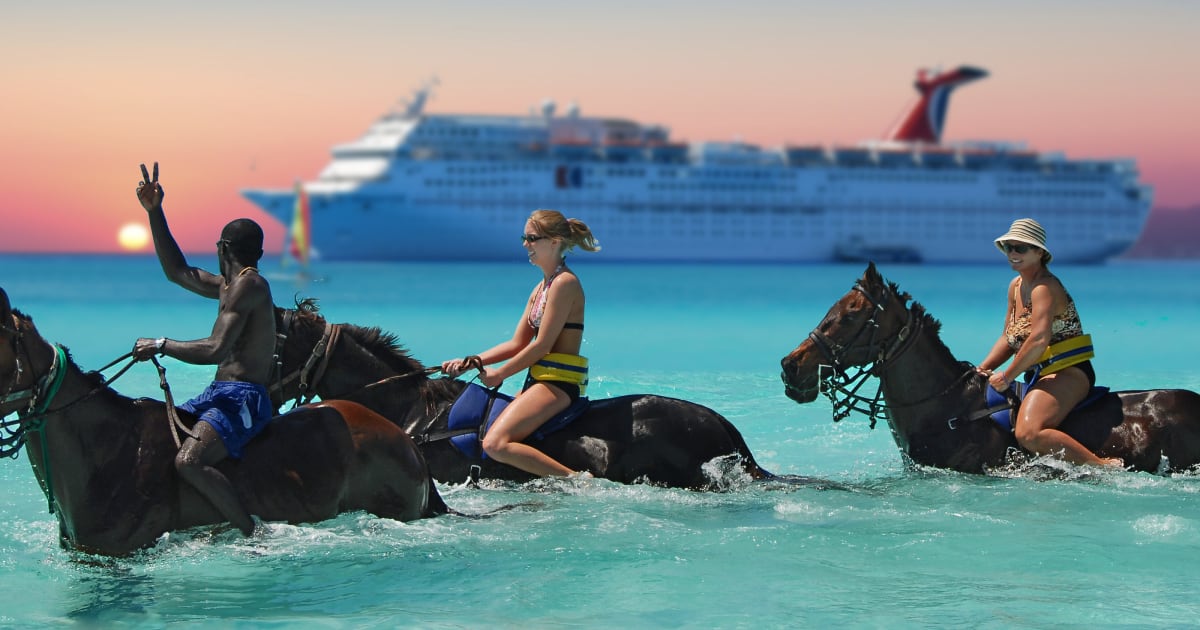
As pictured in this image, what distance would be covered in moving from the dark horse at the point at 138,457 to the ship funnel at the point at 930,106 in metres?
116

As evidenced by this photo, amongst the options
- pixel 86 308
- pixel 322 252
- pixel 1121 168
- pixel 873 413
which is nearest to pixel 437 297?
pixel 86 308

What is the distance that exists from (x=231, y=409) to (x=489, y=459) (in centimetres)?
201

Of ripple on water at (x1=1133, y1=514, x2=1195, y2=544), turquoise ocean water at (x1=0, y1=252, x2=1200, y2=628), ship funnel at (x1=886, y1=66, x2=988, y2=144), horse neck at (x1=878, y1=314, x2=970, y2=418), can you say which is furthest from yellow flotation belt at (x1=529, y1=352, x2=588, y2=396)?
ship funnel at (x1=886, y1=66, x2=988, y2=144)

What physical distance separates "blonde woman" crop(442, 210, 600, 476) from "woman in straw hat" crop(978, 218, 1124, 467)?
2.48 meters

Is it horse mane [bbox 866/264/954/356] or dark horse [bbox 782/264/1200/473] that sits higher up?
horse mane [bbox 866/264/954/356]

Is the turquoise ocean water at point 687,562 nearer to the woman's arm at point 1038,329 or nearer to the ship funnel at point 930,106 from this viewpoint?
the woman's arm at point 1038,329

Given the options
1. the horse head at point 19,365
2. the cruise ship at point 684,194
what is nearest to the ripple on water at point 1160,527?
the horse head at point 19,365

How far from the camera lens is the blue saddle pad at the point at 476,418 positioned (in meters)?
7.33

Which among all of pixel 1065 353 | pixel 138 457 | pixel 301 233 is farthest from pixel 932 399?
pixel 301 233

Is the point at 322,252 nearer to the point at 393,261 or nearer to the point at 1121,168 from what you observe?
the point at 393,261

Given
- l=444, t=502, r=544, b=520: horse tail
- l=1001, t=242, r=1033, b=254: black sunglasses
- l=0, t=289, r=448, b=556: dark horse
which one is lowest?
l=444, t=502, r=544, b=520: horse tail

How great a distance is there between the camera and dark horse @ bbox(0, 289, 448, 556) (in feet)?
17.8

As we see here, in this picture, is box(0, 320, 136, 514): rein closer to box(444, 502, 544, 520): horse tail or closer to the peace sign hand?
Result: the peace sign hand

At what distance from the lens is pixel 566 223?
713cm
